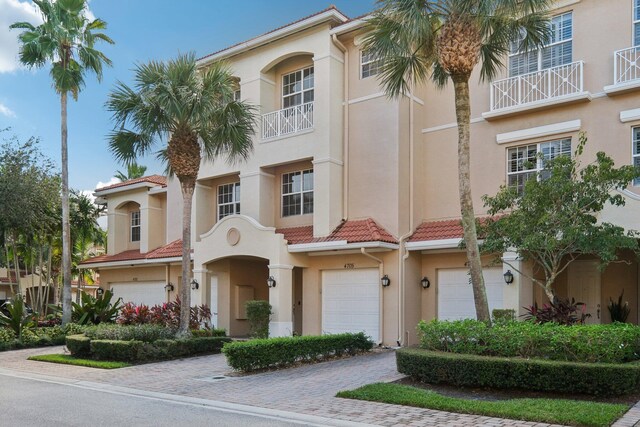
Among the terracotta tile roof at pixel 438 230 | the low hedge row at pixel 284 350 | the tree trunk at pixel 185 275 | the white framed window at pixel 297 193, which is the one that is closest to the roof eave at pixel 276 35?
the white framed window at pixel 297 193

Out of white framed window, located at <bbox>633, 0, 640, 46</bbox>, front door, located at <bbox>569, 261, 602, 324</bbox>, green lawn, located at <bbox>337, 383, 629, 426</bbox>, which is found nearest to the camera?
green lawn, located at <bbox>337, 383, 629, 426</bbox>

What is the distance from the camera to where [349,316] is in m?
20.5

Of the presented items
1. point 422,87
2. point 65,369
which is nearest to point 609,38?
point 422,87

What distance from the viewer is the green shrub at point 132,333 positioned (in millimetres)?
17453

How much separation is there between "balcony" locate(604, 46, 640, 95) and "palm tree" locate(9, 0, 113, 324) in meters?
17.8

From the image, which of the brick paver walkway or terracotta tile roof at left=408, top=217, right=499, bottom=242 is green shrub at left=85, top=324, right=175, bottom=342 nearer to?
the brick paver walkway

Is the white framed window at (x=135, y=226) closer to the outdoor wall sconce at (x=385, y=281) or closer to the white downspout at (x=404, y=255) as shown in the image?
the outdoor wall sconce at (x=385, y=281)

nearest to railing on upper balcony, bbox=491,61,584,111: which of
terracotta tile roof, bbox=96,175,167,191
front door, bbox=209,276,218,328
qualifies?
front door, bbox=209,276,218,328

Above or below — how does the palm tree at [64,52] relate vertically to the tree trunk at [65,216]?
above

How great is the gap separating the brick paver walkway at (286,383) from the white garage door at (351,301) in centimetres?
246

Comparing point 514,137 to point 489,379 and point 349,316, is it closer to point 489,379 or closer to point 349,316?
point 349,316

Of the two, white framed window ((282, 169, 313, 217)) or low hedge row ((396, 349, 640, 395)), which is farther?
white framed window ((282, 169, 313, 217))

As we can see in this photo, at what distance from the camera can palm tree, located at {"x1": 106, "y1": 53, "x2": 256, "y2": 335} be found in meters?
17.8

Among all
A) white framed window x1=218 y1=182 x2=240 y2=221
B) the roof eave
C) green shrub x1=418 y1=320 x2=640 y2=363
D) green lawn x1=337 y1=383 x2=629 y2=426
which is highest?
the roof eave
